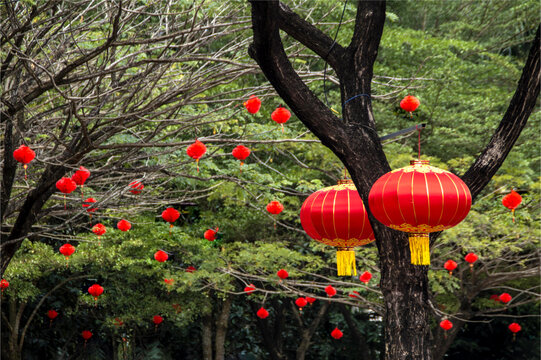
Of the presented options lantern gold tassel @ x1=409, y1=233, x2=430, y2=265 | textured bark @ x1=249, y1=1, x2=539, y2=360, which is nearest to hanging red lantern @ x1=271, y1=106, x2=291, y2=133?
textured bark @ x1=249, y1=1, x2=539, y2=360

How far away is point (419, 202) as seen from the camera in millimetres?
4059

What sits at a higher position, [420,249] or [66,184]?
[66,184]

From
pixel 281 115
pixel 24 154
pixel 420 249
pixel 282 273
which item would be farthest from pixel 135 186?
pixel 420 249

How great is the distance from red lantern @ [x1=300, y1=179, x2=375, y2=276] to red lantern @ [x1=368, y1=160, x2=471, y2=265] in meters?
0.72

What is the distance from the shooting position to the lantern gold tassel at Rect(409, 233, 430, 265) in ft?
13.5

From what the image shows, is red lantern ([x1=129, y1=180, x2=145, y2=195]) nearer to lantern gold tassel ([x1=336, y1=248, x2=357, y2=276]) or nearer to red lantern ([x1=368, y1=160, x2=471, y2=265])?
lantern gold tassel ([x1=336, y1=248, x2=357, y2=276])

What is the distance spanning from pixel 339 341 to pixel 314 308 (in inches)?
54.3

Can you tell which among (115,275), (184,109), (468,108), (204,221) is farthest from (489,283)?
(115,275)

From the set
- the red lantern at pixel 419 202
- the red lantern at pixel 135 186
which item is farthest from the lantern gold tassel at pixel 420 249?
the red lantern at pixel 135 186

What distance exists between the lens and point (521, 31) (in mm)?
14352

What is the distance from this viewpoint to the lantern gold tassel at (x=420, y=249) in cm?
412

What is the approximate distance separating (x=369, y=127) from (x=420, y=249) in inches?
37.2

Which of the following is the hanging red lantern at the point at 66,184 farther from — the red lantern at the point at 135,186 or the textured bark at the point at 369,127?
the textured bark at the point at 369,127

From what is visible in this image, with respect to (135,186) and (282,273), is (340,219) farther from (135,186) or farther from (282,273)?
(282,273)
